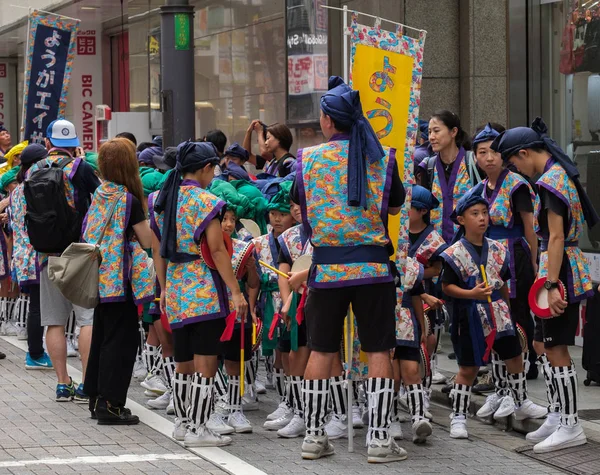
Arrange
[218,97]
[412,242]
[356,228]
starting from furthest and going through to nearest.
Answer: [218,97]
[412,242]
[356,228]

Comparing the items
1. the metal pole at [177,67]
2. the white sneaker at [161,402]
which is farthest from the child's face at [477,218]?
the metal pole at [177,67]

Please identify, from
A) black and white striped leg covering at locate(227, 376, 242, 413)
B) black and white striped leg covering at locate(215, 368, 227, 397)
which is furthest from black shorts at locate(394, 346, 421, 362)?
black and white striped leg covering at locate(215, 368, 227, 397)

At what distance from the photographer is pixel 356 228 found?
7309 mm

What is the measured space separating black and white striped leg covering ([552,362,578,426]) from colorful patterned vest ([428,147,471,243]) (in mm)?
2438

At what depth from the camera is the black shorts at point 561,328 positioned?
761 centimetres

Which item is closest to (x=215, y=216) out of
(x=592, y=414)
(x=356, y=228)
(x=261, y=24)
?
(x=356, y=228)

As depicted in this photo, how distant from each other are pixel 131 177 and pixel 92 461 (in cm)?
217

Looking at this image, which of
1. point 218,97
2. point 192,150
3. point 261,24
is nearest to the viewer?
point 192,150

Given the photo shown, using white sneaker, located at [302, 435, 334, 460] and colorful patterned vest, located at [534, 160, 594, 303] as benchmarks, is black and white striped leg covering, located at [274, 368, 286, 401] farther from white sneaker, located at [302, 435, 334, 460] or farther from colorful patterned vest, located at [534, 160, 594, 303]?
colorful patterned vest, located at [534, 160, 594, 303]

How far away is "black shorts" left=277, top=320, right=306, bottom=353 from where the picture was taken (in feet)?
27.0

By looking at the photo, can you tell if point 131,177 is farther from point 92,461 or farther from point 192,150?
point 92,461

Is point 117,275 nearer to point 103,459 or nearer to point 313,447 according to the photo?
point 103,459

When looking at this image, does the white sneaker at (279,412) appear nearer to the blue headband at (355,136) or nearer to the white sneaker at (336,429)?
the white sneaker at (336,429)

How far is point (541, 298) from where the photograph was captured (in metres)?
7.56
